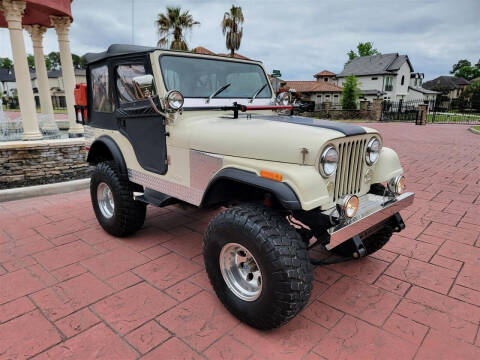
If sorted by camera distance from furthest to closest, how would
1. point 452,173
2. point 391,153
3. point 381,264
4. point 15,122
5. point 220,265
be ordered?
point 15,122, point 452,173, point 381,264, point 391,153, point 220,265

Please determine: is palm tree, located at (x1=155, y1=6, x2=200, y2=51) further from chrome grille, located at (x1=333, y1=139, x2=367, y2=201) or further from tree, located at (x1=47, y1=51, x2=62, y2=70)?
tree, located at (x1=47, y1=51, x2=62, y2=70)

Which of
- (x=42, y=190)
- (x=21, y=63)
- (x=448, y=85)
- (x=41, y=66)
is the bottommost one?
(x=42, y=190)

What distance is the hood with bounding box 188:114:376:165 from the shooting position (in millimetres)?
2105

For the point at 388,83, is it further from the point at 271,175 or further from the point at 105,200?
the point at 271,175

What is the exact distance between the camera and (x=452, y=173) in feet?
22.3

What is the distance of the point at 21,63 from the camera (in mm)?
6602

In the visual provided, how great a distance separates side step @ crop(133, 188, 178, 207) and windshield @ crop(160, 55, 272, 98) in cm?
101

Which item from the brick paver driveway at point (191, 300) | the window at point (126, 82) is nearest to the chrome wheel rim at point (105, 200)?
the brick paver driveway at point (191, 300)

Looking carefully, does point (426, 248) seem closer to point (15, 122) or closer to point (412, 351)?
point (412, 351)

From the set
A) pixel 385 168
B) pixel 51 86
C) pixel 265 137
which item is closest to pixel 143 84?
pixel 265 137

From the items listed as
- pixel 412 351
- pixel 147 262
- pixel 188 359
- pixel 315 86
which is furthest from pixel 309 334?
pixel 315 86

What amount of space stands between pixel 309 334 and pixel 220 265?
0.80 m

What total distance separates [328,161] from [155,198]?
1853 millimetres

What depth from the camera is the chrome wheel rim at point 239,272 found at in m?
2.37
